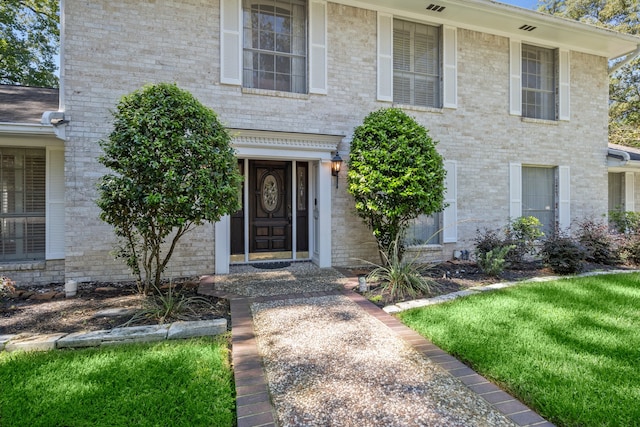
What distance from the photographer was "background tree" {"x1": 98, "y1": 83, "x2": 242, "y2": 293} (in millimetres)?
3742

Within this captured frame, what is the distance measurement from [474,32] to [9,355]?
31.1 ft

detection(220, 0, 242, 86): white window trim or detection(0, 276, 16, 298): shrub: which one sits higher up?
detection(220, 0, 242, 86): white window trim

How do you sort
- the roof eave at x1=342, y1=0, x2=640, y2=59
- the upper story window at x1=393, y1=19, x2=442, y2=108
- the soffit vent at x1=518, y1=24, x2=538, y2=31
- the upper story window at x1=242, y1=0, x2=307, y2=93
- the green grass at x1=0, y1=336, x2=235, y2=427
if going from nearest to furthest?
the green grass at x1=0, y1=336, x2=235, y2=427, the upper story window at x1=242, y1=0, x2=307, y2=93, the roof eave at x1=342, y1=0, x2=640, y2=59, the upper story window at x1=393, y1=19, x2=442, y2=108, the soffit vent at x1=518, y1=24, x2=538, y2=31

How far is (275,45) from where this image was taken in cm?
650

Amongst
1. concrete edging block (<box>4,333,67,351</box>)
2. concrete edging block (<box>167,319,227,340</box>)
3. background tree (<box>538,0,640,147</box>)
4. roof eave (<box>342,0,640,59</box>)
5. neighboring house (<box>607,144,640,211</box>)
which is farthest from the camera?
background tree (<box>538,0,640,147</box>)

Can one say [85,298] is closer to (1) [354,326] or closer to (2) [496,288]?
(1) [354,326]

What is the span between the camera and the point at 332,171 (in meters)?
6.57

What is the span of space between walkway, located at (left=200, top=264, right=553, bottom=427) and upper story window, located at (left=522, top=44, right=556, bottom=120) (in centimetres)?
734

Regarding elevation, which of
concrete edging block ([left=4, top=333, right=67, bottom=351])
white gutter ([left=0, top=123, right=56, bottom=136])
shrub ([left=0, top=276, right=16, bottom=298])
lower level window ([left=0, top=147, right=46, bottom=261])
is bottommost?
concrete edging block ([left=4, top=333, right=67, bottom=351])

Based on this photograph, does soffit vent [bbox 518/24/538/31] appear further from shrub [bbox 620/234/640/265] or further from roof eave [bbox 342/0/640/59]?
shrub [bbox 620/234/640/265]

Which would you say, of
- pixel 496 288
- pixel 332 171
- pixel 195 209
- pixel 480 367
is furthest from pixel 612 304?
pixel 195 209

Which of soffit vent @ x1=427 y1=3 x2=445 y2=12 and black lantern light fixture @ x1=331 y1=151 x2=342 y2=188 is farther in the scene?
soffit vent @ x1=427 y1=3 x2=445 y2=12

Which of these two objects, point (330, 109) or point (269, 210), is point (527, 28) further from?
point (269, 210)

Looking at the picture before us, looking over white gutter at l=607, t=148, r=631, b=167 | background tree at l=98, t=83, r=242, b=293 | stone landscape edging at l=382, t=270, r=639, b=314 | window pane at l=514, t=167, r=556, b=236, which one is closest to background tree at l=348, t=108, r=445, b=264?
stone landscape edging at l=382, t=270, r=639, b=314
